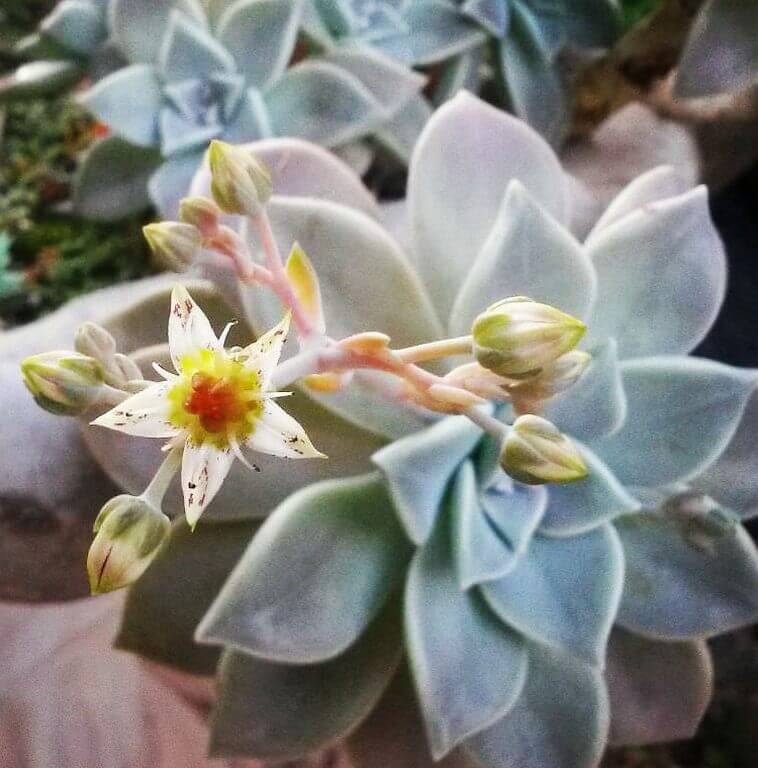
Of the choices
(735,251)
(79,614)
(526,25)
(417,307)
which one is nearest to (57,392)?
(417,307)

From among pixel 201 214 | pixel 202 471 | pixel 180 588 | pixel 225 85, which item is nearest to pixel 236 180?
pixel 201 214

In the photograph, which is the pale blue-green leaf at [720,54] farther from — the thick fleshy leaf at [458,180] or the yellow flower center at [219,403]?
the yellow flower center at [219,403]

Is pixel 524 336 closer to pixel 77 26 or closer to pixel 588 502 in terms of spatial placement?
pixel 588 502

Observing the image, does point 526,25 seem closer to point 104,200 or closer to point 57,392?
point 104,200

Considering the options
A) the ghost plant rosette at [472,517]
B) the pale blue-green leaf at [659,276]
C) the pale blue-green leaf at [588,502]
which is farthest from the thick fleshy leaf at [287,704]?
the pale blue-green leaf at [659,276]

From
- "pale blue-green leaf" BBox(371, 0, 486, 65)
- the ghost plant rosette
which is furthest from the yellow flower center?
"pale blue-green leaf" BBox(371, 0, 486, 65)

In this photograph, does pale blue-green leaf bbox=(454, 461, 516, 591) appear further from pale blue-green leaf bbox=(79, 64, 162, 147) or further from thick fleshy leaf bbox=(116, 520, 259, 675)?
pale blue-green leaf bbox=(79, 64, 162, 147)
